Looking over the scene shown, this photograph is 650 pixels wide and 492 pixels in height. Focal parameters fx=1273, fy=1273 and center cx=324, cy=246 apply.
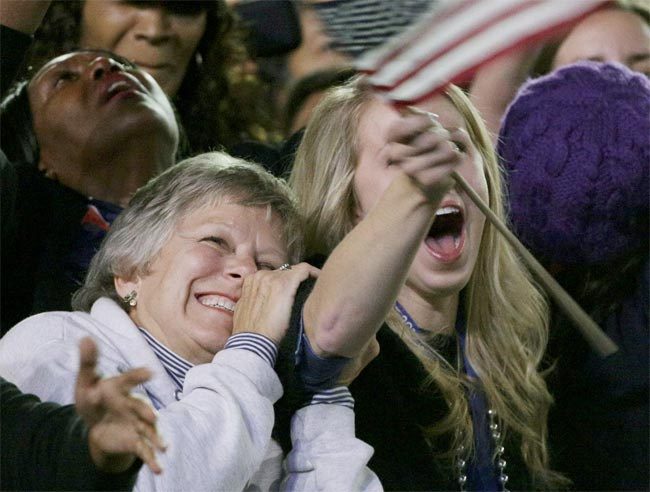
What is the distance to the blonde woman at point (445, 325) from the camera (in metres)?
1.82

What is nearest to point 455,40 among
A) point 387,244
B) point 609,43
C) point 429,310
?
point 387,244

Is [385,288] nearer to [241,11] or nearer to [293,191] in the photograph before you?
[293,191]

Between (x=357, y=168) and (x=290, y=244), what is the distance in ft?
0.89

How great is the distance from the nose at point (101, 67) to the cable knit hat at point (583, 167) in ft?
2.36

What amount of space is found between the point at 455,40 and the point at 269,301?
462 millimetres

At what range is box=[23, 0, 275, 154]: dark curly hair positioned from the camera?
2654 millimetres

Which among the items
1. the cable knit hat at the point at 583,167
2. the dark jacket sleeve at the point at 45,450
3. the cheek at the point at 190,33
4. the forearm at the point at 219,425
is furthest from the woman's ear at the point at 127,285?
the cheek at the point at 190,33

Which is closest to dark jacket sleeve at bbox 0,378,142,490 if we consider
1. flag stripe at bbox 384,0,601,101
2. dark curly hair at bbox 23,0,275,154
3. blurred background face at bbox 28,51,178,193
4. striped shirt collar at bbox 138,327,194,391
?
striped shirt collar at bbox 138,327,194,391

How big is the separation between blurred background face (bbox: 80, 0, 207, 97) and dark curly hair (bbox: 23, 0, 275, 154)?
0.02m

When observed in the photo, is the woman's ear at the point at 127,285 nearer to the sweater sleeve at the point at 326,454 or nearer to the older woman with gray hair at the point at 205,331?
the older woman with gray hair at the point at 205,331

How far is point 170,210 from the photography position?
176 centimetres

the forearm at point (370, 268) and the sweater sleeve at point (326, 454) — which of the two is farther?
the sweater sleeve at point (326, 454)

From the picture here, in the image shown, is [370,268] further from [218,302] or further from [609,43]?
[609,43]

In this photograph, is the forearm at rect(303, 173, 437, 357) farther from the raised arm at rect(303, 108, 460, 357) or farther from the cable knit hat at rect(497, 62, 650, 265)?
the cable knit hat at rect(497, 62, 650, 265)
